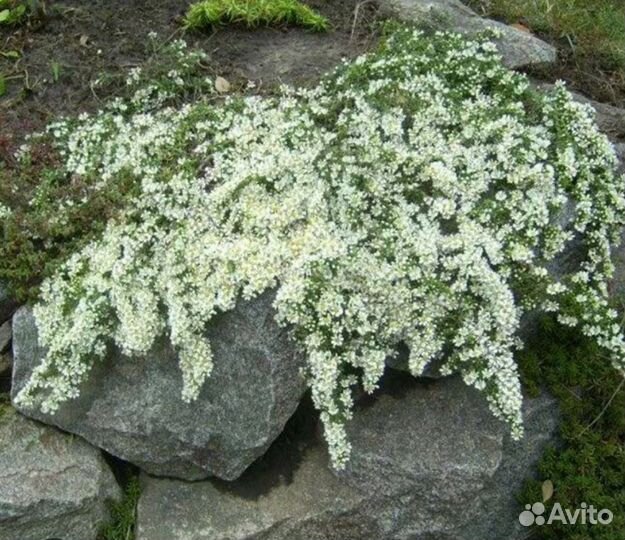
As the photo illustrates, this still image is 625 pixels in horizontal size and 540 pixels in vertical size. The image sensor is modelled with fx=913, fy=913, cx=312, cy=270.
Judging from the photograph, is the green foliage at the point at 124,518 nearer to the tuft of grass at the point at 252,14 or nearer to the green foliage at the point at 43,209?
the green foliage at the point at 43,209

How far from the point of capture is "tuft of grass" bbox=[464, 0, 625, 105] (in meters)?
5.50

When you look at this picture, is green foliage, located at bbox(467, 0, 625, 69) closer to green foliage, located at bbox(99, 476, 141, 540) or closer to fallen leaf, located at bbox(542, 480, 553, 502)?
fallen leaf, located at bbox(542, 480, 553, 502)

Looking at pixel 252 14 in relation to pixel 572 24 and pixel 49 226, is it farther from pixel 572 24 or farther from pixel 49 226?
pixel 572 24

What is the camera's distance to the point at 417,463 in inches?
148

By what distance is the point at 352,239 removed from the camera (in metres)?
3.49

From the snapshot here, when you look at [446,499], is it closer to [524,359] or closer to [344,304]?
[524,359]

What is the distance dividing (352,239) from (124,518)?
1.63 metres

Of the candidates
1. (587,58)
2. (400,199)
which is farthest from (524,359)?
(587,58)

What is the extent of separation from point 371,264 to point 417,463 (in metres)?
0.92

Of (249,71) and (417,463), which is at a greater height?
(249,71)

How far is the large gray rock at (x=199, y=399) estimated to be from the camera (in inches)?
138

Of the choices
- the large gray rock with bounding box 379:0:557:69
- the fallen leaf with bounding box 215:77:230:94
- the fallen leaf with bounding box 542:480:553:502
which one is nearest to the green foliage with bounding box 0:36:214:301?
the fallen leaf with bounding box 215:77:230:94

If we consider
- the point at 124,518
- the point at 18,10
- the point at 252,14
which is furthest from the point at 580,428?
the point at 18,10

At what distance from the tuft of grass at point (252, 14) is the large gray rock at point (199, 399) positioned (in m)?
2.11
